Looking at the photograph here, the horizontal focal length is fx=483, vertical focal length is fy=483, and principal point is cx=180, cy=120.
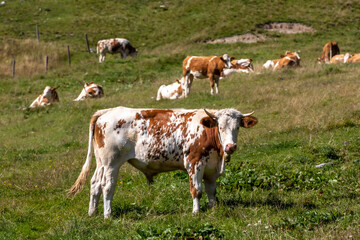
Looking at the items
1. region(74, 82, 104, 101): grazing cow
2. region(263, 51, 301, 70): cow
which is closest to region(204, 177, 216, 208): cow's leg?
region(74, 82, 104, 101): grazing cow

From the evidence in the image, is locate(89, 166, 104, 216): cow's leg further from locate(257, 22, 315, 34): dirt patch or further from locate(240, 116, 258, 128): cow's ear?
locate(257, 22, 315, 34): dirt patch

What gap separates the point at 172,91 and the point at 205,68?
6.29ft

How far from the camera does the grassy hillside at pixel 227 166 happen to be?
7.01 metres

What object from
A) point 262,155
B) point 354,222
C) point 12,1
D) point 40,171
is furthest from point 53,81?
point 12,1

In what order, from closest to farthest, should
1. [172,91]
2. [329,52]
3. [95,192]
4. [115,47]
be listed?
1. [95,192]
2. [172,91]
3. [329,52]
4. [115,47]

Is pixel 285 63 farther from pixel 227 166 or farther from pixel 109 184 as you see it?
pixel 109 184

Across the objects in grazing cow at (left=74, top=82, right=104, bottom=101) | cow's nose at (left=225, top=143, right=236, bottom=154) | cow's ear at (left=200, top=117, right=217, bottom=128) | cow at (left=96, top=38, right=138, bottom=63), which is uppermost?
cow's ear at (left=200, top=117, right=217, bottom=128)

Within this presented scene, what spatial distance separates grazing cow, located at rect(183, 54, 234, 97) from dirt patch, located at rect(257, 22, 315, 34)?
21054mm

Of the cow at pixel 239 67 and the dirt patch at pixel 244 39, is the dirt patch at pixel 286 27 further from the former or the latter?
the cow at pixel 239 67

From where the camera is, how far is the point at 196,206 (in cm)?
776

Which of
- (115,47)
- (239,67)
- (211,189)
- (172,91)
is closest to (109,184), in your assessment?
(211,189)

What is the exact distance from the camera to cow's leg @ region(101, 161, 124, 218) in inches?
318

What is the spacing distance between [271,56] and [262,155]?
69.6 ft

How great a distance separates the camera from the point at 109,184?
8164 millimetres
